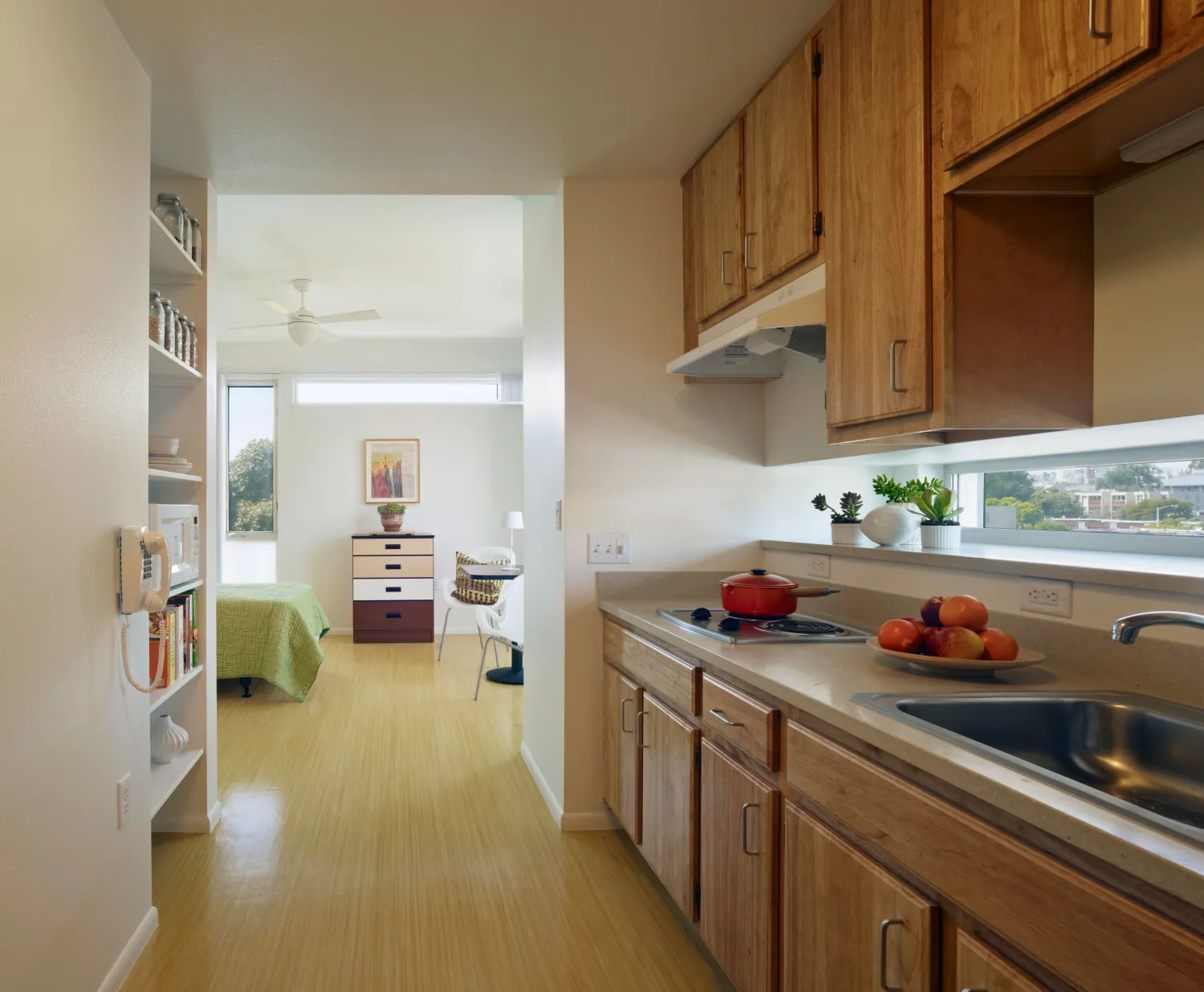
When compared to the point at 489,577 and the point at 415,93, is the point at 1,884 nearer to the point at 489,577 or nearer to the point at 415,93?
the point at 415,93

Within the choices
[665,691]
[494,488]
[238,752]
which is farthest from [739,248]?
[494,488]

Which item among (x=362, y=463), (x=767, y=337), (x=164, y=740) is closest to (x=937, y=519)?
(x=767, y=337)

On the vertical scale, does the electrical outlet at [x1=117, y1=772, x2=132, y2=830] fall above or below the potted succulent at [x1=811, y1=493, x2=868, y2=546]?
below

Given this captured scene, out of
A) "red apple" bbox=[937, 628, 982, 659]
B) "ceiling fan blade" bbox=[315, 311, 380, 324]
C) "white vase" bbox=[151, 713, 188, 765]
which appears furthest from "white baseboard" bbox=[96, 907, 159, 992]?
"ceiling fan blade" bbox=[315, 311, 380, 324]

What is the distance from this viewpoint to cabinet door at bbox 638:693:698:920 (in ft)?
7.34

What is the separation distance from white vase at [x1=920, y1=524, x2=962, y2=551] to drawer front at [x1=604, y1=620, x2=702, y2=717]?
2.78ft

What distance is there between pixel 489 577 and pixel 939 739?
5454 millimetres

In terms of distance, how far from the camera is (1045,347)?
1.78 m

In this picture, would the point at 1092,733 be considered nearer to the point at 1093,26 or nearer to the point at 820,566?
the point at 1093,26

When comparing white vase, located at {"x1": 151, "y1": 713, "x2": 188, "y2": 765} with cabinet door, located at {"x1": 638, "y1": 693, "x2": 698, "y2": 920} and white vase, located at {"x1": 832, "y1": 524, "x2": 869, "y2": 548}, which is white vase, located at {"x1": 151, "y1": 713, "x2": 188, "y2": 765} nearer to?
cabinet door, located at {"x1": 638, "y1": 693, "x2": 698, "y2": 920}

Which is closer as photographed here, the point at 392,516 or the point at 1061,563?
the point at 1061,563

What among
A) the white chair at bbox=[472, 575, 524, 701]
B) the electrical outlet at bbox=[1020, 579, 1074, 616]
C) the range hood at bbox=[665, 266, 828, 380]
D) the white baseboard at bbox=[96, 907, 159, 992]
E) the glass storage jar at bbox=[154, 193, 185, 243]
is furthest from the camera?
the white chair at bbox=[472, 575, 524, 701]

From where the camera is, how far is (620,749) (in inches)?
117

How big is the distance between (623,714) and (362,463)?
5.95m
